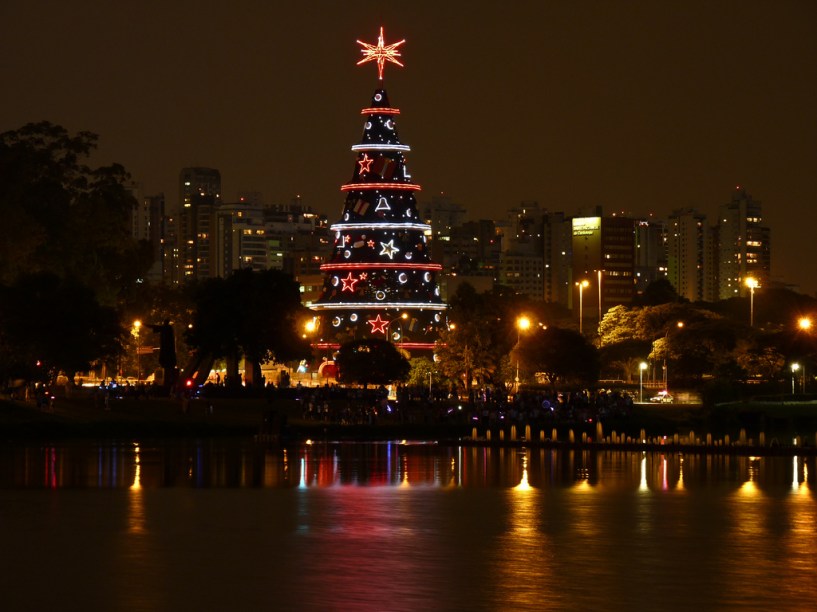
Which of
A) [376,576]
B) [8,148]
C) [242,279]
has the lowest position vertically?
[376,576]

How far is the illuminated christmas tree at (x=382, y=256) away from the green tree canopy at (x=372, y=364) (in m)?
14.5

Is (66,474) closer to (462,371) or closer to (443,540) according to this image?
(443,540)

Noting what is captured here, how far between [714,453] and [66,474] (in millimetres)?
23881

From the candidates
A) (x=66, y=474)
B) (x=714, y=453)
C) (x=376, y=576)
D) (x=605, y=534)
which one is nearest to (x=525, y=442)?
(x=714, y=453)

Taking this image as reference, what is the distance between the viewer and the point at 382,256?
120 m

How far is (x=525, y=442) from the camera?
205 feet

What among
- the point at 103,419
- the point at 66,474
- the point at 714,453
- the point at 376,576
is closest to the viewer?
the point at 376,576

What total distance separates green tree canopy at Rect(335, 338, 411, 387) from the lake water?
178ft

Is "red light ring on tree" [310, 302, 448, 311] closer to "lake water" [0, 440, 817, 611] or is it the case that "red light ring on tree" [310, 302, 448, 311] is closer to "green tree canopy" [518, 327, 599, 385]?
"green tree canopy" [518, 327, 599, 385]

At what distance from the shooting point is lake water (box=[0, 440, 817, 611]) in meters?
22.7

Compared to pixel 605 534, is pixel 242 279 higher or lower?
higher

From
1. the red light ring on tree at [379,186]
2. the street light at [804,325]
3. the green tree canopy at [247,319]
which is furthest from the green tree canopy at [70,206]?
the street light at [804,325]

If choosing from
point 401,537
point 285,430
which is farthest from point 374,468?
point 401,537

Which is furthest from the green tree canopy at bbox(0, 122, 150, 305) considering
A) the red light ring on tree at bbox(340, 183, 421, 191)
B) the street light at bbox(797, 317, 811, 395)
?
the street light at bbox(797, 317, 811, 395)
